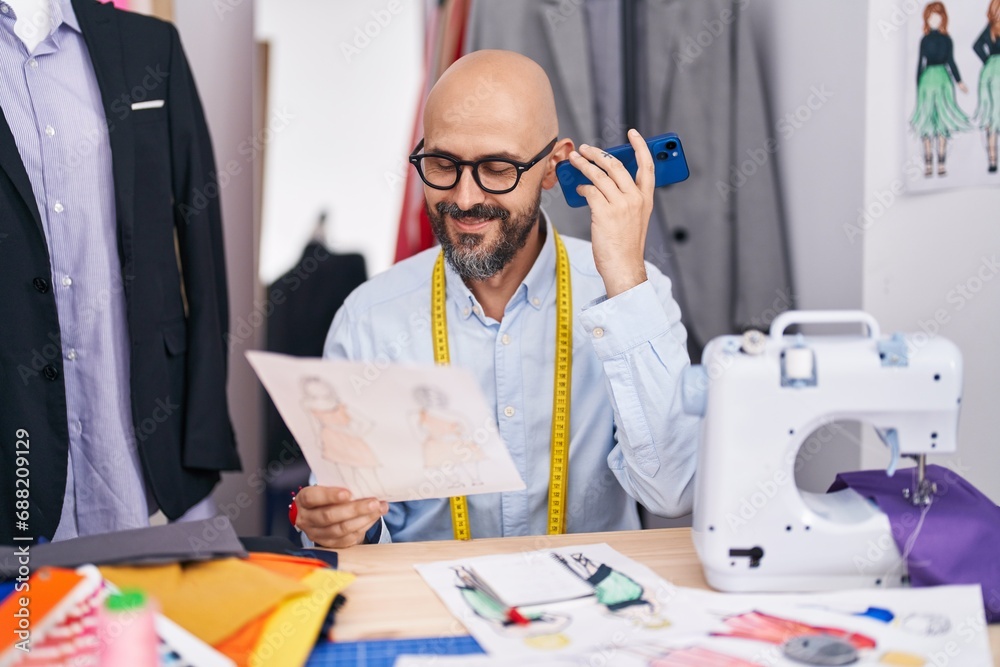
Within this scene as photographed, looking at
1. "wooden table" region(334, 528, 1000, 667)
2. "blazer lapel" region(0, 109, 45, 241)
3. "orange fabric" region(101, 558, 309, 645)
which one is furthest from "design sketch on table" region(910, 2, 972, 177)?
"blazer lapel" region(0, 109, 45, 241)

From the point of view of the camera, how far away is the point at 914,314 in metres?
2.40

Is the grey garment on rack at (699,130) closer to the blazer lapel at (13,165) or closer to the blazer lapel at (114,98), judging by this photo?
the blazer lapel at (114,98)

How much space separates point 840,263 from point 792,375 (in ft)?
4.49

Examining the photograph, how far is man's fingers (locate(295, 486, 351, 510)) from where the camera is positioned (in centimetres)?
155

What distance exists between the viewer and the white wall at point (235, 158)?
3.25 m

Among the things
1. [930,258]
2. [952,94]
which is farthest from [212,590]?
[952,94]

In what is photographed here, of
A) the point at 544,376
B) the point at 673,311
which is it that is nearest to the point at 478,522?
the point at 544,376

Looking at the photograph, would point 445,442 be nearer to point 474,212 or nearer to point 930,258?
point 474,212

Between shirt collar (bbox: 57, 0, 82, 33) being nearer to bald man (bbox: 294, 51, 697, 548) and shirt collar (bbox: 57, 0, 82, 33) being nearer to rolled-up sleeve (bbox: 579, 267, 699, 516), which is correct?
bald man (bbox: 294, 51, 697, 548)

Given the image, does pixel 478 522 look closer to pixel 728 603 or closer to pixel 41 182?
pixel 728 603

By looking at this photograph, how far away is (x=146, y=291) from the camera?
2.26 metres

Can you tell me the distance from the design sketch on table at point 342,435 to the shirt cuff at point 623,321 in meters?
0.48

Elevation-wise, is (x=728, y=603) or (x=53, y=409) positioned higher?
(x=53, y=409)

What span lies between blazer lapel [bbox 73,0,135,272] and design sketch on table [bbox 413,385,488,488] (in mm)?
1197
